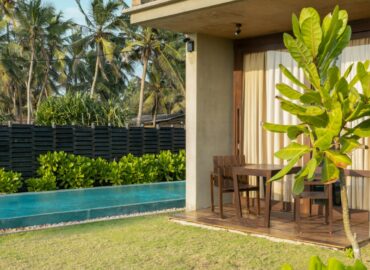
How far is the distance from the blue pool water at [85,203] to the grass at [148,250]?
744 mm

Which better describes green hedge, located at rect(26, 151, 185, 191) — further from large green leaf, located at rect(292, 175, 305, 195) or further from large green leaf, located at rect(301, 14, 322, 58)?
large green leaf, located at rect(301, 14, 322, 58)

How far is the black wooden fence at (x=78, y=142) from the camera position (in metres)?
12.7

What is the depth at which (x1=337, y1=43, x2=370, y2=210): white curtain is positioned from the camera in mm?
7066

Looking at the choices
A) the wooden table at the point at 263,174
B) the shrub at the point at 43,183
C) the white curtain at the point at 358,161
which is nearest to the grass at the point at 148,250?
the wooden table at the point at 263,174

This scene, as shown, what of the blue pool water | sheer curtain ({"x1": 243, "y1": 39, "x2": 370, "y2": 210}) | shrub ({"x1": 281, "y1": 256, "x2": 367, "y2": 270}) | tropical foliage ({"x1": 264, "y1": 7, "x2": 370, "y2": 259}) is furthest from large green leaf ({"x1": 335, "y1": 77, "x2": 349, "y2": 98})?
the blue pool water

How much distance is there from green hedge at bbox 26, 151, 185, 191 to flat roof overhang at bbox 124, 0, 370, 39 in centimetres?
643

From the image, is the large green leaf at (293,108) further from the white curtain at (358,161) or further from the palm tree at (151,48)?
the palm tree at (151,48)

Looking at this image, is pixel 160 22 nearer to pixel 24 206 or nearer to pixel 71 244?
pixel 71 244

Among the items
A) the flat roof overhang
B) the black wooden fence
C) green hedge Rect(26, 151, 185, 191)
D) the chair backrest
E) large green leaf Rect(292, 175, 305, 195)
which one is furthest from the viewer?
green hedge Rect(26, 151, 185, 191)

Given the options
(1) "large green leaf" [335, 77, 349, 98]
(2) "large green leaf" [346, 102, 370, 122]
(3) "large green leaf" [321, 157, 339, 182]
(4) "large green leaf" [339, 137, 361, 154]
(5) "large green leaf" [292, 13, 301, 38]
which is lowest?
(3) "large green leaf" [321, 157, 339, 182]

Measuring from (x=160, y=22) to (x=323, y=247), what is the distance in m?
4.00

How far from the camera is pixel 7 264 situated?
522 cm

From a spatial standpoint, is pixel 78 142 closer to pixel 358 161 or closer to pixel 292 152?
pixel 358 161

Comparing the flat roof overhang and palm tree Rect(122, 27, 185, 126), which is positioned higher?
palm tree Rect(122, 27, 185, 126)
